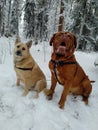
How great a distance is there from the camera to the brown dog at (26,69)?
471cm

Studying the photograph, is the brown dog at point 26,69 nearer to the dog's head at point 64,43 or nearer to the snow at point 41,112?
the snow at point 41,112

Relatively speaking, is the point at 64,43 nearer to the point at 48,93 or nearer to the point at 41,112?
the point at 48,93

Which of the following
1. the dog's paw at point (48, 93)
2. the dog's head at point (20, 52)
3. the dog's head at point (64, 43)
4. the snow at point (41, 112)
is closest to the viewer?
the snow at point (41, 112)

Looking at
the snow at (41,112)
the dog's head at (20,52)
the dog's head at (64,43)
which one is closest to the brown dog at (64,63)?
the dog's head at (64,43)

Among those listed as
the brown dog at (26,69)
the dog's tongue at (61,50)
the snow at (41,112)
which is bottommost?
the snow at (41,112)

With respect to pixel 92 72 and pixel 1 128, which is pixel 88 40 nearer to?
pixel 92 72

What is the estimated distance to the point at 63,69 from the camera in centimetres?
444

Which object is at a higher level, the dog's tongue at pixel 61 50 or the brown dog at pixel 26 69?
the dog's tongue at pixel 61 50

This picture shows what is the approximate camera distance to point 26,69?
4.77 meters

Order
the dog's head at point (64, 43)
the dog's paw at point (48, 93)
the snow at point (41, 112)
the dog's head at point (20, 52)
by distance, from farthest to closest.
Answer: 1. the dog's paw at point (48, 93)
2. the dog's head at point (20, 52)
3. the dog's head at point (64, 43)
4. the snow at point (41, 112)

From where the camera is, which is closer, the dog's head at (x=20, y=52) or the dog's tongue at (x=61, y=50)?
the dog's tongue at (x=61, y=50)

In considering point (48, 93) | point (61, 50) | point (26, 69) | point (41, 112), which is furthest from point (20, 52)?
point (41, 112)

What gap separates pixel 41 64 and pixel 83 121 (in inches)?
143

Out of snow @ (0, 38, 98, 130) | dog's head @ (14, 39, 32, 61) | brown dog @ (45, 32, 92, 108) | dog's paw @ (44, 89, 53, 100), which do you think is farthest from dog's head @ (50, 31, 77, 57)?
snow @ (0, 38, 98, 130)
